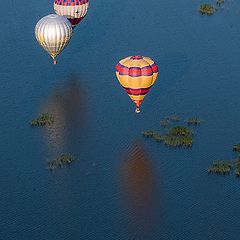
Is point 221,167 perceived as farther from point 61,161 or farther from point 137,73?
point 61,161

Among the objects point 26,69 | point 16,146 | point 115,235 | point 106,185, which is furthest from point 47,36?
Result: point 115,235

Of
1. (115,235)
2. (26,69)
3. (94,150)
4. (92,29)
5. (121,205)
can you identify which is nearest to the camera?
(115,235)

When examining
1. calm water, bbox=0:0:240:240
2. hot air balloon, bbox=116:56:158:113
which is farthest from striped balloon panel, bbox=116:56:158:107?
calm water, bbox=0:0:240:240

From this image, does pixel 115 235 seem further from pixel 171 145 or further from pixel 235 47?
pixel 235 47

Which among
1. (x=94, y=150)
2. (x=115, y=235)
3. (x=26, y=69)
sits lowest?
(x=115, y=235)

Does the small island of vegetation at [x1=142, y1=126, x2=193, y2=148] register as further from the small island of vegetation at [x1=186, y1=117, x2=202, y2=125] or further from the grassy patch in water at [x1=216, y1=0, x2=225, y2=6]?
the grassy patch in water at [x1=216, y1=0, x2=225, y2=6]

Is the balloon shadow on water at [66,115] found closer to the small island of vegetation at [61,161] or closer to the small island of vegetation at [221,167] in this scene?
the small island of vegetation at [61,161]

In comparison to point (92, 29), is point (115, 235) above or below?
below

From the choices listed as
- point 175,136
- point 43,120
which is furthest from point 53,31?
point 175,136
